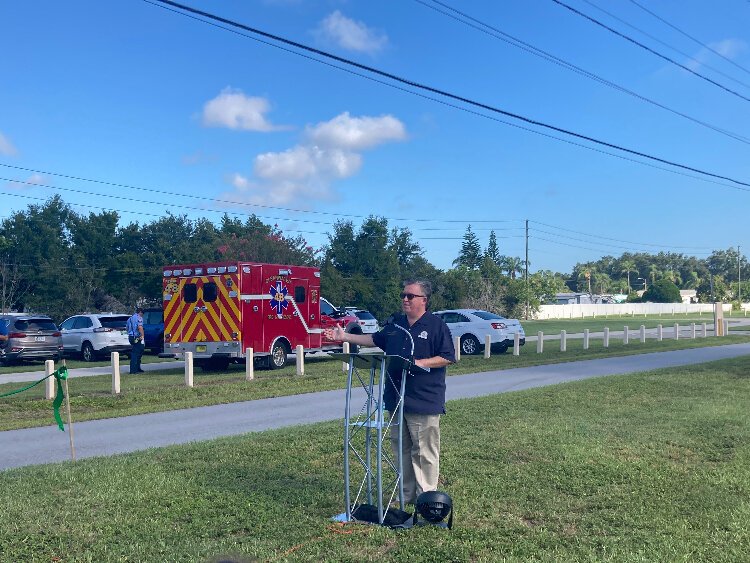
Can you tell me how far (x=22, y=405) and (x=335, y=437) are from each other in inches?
290

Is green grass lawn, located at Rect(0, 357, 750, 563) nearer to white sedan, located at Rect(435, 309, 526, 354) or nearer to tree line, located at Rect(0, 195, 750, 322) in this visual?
white sedan, located at Rect(435, 309, 526, 354)

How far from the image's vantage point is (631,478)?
7621 mm

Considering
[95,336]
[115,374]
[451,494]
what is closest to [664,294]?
[95,336]

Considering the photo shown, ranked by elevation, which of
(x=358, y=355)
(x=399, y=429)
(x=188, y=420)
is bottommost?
(x=188, y=420)

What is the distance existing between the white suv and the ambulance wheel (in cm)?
687

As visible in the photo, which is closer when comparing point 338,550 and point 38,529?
point 338,550

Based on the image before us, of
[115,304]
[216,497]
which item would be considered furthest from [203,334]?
[115,304]

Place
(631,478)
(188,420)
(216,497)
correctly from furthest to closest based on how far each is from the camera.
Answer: (188,420)
(631,478)
(216,497)

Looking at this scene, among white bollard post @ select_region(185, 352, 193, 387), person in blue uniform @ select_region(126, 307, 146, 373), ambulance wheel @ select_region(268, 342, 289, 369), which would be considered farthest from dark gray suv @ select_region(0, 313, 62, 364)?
white bollard post @ select_region(185, 352, 193, 387)

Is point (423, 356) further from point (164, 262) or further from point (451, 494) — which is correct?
point (164, 262)

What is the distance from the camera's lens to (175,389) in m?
16.8

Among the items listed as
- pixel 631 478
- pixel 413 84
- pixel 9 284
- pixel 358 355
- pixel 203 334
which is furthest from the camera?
pixel 9 284

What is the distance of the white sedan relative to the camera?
27469 mm

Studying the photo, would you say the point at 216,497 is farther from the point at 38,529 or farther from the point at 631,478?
the point at 631,478
